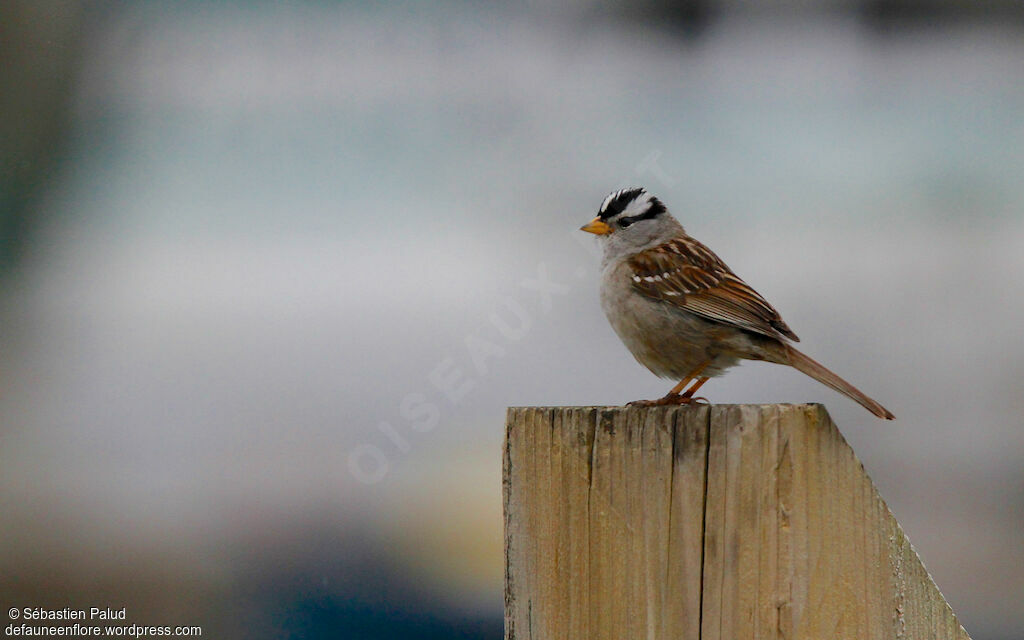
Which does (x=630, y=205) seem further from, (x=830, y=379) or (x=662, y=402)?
(x=662, y=402)

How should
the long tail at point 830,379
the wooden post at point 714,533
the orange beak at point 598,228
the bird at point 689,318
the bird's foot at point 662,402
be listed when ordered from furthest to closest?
the orange beak at point 598,228, the bird at point 689,318, the long tail at point 830,379, the bird's foot at point 662,402, the wooden post at point 714,533

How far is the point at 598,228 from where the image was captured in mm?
4820

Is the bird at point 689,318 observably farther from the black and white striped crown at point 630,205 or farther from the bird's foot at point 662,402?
the bird's foot at point 662,402

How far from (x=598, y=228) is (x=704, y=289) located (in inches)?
29.7

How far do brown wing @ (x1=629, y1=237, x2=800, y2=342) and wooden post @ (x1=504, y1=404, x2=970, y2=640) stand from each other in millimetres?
2174

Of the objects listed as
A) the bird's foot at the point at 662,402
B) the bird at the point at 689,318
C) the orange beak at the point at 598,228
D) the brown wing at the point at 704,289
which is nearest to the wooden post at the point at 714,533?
the bird's foot at the point at 662,402

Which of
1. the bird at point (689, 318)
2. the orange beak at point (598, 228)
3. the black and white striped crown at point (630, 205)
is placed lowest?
the bird at point (689, 318)

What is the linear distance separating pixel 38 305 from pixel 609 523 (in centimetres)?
382

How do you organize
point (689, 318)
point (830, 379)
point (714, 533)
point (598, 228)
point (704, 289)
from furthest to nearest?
point (598, 228), point (704, 289), point (689, 318), point (830, 379), point (714, 533)

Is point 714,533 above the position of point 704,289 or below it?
below

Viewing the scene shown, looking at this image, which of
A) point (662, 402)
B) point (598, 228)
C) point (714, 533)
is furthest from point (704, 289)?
point (714, 533)

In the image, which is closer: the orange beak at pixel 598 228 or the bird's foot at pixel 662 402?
the bird's foot at pixel 662 402

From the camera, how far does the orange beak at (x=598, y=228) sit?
4.82 metres

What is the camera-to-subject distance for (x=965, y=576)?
12.5 feet
